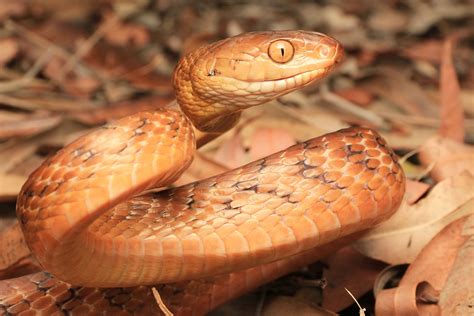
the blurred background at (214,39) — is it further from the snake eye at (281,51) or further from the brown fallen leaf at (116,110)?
the snake eye at (281,51)

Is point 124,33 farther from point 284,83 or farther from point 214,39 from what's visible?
point 284,83

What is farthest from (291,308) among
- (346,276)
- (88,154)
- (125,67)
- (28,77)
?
(125,67)

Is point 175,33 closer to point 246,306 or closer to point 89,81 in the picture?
point 89,81

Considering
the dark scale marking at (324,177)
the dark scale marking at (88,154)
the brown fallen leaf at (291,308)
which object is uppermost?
the dark scale marking at (88,154)

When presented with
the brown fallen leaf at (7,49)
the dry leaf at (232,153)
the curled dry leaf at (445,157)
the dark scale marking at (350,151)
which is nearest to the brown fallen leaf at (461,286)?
the dark scale marking at (350,151)

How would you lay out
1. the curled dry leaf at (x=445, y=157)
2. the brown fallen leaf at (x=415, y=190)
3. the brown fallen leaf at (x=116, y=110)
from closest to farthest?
the brown fallen leaf at (x=415, y=190) → the curled dry leaf at (x=445, y=157) → the brown fallen leaf at (x=116, y=110)

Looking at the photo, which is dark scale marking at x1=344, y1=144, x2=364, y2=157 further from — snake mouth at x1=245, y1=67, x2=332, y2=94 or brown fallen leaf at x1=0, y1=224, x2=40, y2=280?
brown fallen leaf at x1=0, y1=224, x2=40, y2=280

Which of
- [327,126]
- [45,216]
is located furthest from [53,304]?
[327,126]

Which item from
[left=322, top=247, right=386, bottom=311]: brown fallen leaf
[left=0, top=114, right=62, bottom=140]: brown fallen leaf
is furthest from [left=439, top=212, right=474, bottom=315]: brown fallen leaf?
[left=0, top=114, right=62, bottom=140]: brown fallen leaf

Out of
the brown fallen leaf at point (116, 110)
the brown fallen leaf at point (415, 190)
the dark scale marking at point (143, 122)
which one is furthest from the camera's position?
the brown fallen leaf at point (116, 110)
